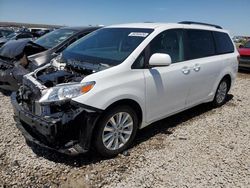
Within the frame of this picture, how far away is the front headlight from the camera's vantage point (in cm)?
320

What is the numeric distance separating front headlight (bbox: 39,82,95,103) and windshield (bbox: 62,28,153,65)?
62cm

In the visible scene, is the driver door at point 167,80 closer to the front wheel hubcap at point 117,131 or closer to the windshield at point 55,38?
the front wheel hubcap at point 117,131

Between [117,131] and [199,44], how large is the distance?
7.91 feet

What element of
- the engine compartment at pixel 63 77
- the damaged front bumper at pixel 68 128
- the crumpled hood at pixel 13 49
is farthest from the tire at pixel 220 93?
the crumpled hood at pixel 13 49

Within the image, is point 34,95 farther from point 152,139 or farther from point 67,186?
point 152,139

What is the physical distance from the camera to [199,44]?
4961 mm

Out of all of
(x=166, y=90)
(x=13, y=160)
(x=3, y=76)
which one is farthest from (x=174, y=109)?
(x=3, y=76)

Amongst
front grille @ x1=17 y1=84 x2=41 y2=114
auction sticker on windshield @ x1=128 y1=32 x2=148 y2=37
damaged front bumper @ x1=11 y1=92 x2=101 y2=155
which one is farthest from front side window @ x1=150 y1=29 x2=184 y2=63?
front grille @ x1=17 y1=84 x2=41 y2=114

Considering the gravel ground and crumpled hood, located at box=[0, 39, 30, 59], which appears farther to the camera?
crumpled hood, located at box=[0, 39, 30, 59]

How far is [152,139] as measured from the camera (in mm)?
4336

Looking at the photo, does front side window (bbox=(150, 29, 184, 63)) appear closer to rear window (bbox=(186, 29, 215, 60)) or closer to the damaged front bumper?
rear window (bbox=(186, 29, 215, 60))

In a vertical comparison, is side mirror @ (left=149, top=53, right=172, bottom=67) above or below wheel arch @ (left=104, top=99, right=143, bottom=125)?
above

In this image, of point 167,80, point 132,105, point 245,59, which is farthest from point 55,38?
point 245,59

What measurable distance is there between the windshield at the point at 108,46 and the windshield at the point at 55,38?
2299mm
